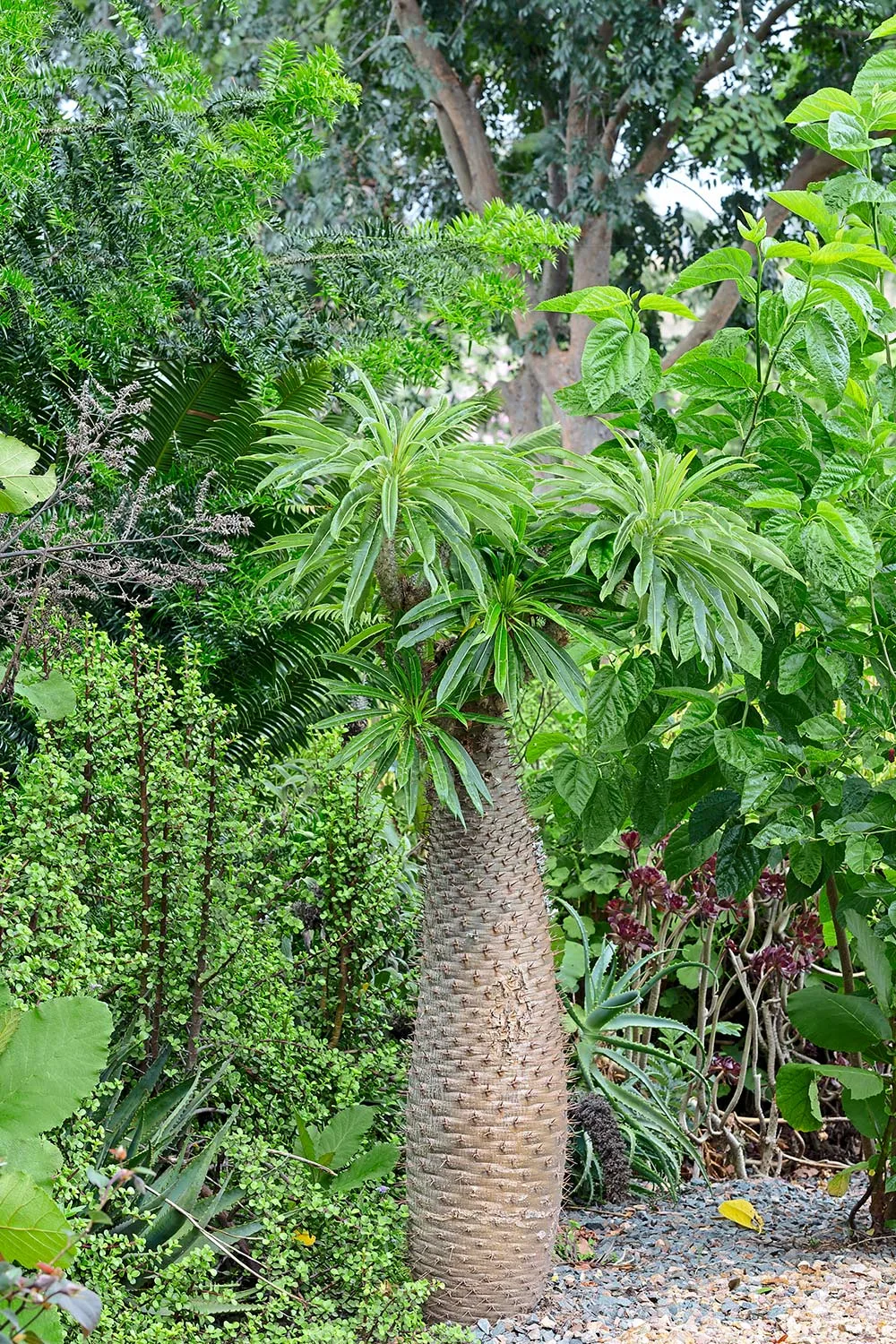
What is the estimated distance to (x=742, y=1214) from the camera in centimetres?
282

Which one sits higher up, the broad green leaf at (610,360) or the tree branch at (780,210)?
the tree branch at (780,210)

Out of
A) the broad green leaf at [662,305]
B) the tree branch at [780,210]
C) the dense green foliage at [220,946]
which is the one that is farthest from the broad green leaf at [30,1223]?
the tree branch at [780,210]

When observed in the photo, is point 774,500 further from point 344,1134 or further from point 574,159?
point 574,159

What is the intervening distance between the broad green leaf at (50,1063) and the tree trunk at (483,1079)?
25.3 inches

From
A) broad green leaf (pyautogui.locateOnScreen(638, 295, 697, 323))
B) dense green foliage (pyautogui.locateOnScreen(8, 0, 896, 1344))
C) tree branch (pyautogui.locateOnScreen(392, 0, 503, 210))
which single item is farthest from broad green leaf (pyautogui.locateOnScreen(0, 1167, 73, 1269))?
tree branch (pyautogui.locateOnScreen(392, 0, 503, 210))

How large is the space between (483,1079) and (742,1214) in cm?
100

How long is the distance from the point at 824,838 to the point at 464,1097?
85 cm

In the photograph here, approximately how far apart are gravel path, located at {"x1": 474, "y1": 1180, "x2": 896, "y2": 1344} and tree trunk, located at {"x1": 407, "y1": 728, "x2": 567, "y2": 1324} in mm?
135

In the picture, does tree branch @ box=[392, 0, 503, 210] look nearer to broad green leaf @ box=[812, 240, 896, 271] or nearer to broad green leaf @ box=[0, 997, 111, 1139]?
broad green leaf @ box=[812, 240, 896, 271]

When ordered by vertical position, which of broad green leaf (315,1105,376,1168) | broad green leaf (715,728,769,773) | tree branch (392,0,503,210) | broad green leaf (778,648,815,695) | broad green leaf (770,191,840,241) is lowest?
broad green leaf (315,1105,376,1168)

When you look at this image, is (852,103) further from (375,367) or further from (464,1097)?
(464,1097)

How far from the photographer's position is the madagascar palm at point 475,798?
2088 millimetres

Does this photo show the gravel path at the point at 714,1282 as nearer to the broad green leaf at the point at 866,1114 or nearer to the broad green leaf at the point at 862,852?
the broad green leaf at the point at 866,1114

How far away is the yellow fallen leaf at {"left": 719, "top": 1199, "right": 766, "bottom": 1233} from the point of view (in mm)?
2811
